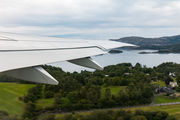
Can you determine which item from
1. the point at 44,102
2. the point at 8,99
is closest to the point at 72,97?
the point at 44,102

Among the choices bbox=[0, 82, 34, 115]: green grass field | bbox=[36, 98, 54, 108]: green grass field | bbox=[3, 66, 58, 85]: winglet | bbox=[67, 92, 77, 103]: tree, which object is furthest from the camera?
bbox=[67, 92, 77, 103]: tree

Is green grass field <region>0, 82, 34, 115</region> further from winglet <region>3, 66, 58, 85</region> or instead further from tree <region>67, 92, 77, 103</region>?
tree <region>67, 92, 77, 103</region>

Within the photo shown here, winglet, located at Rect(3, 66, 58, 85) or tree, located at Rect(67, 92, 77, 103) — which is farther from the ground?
winglet, located at Rect(3, 66, 58, 85)

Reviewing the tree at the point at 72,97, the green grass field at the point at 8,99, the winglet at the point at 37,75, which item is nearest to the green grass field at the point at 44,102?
the tree at the point at 72,97

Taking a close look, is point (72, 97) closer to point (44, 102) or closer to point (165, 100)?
point (44, 102)

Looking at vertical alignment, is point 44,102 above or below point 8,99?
below

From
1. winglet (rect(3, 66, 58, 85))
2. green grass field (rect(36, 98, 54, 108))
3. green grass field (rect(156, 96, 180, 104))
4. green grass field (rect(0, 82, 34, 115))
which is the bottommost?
green grass field (rect(156, 96, 180, 104))

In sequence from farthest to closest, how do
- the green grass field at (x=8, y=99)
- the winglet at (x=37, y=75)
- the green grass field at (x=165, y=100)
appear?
the green grass field at (x=165, y=100) → the green grass field at (x=8, y=99) → the winglet at (x=37, y=75)

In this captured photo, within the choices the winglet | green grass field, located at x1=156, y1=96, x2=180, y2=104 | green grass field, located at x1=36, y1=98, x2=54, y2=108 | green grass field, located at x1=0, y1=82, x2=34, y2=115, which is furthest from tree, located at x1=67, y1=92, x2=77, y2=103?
the winglet

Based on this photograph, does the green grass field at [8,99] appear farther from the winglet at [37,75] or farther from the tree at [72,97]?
the tree at [72,97]

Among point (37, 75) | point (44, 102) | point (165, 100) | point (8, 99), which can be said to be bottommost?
point (165, 100)

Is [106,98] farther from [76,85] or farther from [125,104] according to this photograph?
[76,85]
